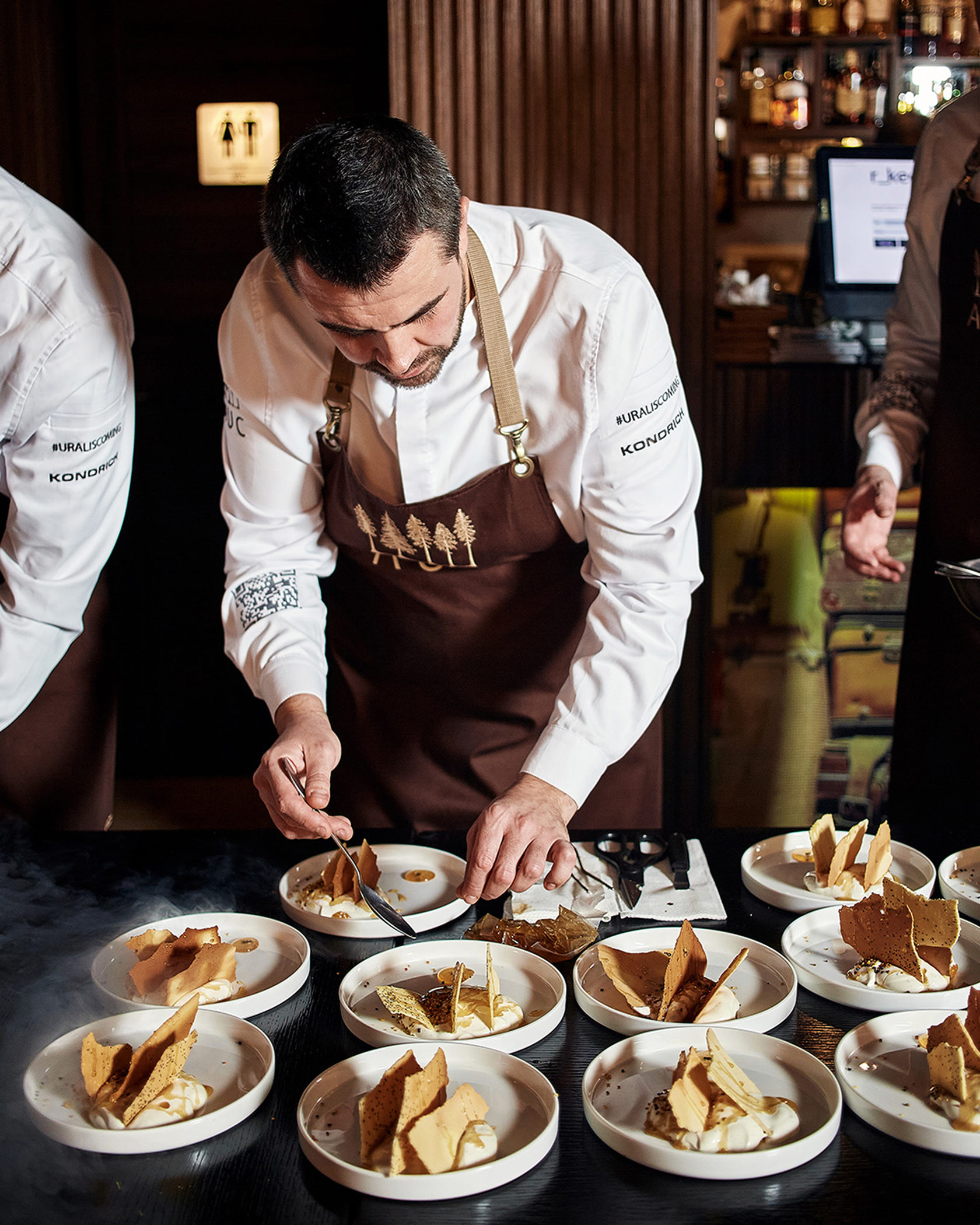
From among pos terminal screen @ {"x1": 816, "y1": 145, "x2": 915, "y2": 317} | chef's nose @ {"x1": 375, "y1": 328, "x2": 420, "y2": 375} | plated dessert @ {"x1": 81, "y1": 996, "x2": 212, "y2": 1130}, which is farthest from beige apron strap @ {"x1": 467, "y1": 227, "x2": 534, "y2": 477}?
pos terminal screen @ {"x1": 816, "y1": 145, "x2": 915, "y2": 317}

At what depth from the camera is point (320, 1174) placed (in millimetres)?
867

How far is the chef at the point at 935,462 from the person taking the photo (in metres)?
1.92

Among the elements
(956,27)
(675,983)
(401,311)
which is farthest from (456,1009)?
(956,27)

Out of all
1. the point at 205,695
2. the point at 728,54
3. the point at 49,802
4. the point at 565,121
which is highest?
the point at 728,54

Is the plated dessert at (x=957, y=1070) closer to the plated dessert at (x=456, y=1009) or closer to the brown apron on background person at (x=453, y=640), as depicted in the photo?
the plated dessert at (x=456, y=1009)

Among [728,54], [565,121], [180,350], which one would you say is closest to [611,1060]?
[565,121]

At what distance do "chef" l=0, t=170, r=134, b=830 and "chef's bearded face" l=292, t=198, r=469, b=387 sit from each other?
20.6 inches

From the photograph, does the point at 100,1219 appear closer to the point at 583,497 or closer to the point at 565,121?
the point at 583,497

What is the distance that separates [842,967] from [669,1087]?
0.29 metres

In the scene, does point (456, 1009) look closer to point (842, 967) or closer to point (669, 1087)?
point (669, 1087)

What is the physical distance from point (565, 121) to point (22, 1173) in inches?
99.3

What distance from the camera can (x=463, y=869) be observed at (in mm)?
1396

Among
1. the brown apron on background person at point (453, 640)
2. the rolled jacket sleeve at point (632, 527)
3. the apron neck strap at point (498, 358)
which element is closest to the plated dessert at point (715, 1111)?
the rolled jacket sleeve at point (632, 527)

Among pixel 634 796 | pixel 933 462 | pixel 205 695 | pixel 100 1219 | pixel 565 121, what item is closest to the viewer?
pixel 100 1219
